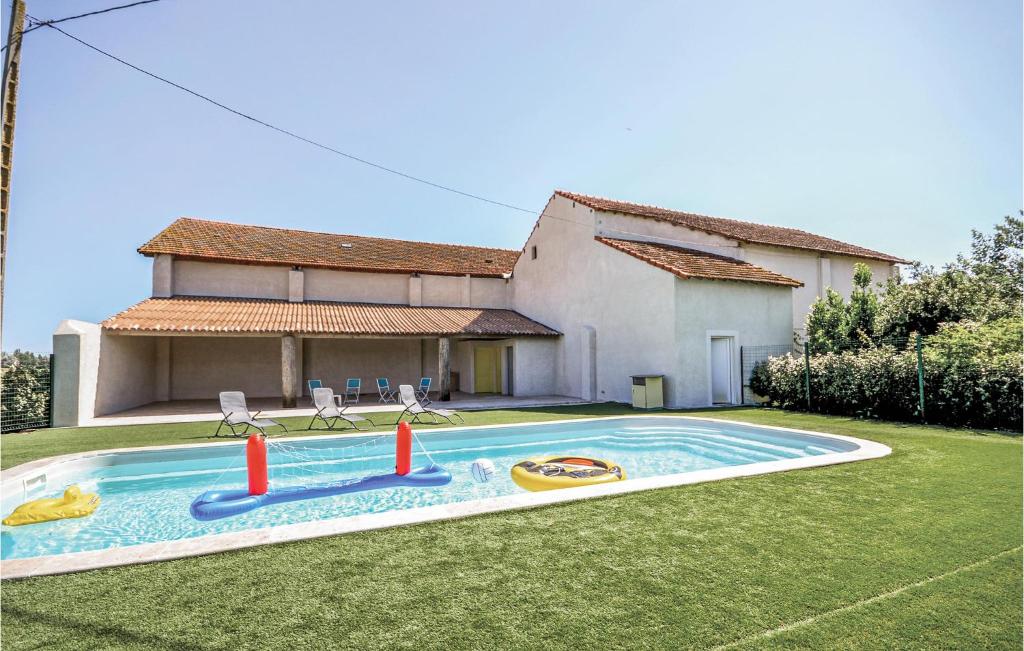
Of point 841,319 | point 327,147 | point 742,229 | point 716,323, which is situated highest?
point 742,229

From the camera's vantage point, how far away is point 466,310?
2422 centimetres

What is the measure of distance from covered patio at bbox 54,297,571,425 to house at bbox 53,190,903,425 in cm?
8

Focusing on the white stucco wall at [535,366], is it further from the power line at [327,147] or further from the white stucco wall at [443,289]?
the white stucco wall at [443,289]

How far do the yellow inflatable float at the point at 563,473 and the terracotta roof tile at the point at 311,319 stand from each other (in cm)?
1168

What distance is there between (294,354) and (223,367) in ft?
19.5

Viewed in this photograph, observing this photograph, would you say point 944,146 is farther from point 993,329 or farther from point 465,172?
point 465,172

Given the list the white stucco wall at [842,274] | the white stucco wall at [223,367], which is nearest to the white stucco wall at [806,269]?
the white stucco wall at [842,274]

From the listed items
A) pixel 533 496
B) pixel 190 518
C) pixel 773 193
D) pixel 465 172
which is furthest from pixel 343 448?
pixel 773 193

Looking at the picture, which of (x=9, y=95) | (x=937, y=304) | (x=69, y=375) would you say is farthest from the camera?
(x=937, y=304)

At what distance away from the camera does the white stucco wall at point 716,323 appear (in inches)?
612

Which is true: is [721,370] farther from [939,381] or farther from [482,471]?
[482,471]

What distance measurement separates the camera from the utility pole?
16.0 ft

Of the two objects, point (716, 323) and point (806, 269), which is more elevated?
point (806, 269)

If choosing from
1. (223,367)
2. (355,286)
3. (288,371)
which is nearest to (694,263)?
(288,371)
